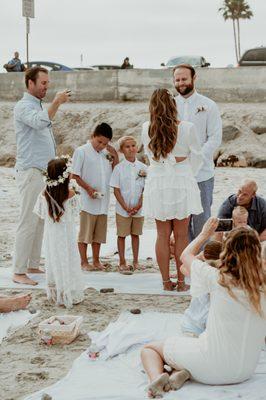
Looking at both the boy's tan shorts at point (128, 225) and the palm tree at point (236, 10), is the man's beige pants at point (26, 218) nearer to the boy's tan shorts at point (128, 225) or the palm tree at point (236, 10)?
the boy's tan shorts at point (128, 225)

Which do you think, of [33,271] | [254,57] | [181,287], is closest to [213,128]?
[181,287]

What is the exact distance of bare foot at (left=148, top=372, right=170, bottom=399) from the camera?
13.7 ft

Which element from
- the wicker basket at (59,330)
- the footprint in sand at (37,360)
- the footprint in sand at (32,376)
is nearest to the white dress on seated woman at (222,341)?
the footprint in sand at (32,376)

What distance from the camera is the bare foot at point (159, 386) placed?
164 inches

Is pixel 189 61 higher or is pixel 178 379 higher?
pixel 189 61

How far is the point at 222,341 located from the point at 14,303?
2427mm

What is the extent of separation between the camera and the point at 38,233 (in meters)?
7.24

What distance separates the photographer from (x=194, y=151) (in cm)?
647

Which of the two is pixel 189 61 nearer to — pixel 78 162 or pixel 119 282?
pixel 78 162

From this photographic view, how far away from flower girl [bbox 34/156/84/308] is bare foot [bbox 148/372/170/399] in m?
2.09

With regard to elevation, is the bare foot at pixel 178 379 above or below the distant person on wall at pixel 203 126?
below

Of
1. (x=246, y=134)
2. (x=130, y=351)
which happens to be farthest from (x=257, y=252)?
(x=246, y=134)

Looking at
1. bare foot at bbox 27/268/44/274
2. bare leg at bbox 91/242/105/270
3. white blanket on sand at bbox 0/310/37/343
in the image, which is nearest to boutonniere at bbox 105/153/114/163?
bare leg at bbox 91/242/105/270

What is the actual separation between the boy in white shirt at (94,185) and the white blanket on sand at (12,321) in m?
1.55
